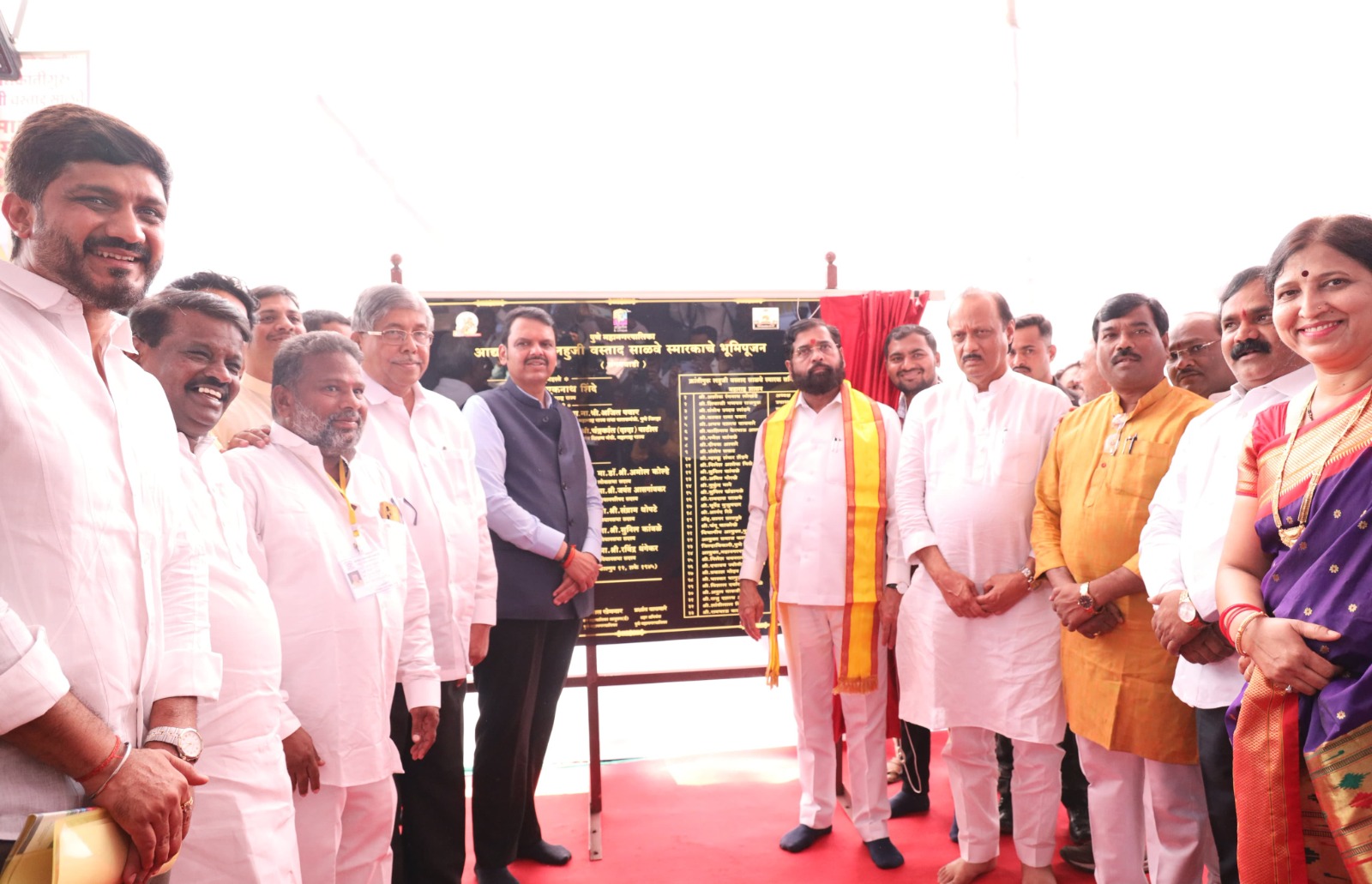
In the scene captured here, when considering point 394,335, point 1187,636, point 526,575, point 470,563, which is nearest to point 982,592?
point 1187,636

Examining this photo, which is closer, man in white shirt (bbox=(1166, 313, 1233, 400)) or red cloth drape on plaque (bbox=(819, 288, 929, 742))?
man in white shirt (bbox=(1166, 313, 1233, 400))

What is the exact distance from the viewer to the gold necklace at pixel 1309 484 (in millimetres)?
1561

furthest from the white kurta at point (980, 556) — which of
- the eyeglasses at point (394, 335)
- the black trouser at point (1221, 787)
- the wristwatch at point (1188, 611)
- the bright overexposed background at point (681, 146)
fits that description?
the eyeglasses at point (394, 335)

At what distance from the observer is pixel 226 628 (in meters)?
1.64

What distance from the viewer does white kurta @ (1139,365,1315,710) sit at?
80.2 inches

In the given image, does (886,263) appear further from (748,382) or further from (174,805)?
(174,805)

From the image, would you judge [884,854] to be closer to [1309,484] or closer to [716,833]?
[716,833]

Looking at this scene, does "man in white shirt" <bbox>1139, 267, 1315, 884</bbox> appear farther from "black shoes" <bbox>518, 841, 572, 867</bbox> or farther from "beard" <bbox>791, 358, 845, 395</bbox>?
"black shoes" <bbox>518, 841, 572, 867</bbox>

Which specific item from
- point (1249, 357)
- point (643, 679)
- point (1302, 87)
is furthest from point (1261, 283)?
point (643, 679)

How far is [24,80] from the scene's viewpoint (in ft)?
10.3

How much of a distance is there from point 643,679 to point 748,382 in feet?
5.03

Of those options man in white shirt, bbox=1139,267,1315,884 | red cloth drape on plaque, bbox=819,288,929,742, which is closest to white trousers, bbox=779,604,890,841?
man in white shirt, bbox=1139,267,1315,884

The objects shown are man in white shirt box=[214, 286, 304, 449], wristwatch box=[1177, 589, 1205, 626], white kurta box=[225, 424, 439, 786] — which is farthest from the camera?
man in white shirt box=[214, 286, 304, 449]

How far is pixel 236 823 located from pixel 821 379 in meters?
2.53
